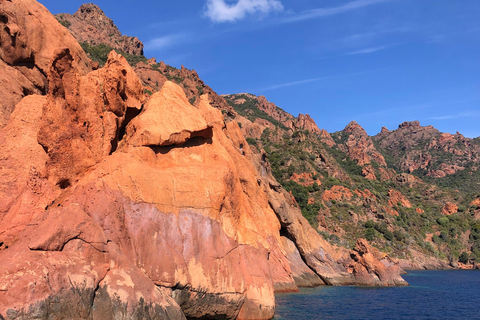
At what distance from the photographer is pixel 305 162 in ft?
343

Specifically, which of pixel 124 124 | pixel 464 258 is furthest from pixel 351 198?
pixel 124 124

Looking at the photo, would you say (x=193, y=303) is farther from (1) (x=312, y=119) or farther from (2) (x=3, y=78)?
(1) (x=312, y=119)

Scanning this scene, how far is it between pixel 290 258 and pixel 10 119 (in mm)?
38075

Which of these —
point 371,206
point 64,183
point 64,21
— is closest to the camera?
point 64,183

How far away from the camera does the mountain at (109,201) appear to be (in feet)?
50.8

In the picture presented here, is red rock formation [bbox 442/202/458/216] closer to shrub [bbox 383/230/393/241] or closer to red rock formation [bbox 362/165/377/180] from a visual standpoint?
red rock formation [bbox 362/165/377/180]

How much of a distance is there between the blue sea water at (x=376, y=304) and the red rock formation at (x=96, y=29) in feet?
336

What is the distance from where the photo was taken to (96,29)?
132 m

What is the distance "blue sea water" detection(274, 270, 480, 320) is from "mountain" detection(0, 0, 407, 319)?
8526 millimetres

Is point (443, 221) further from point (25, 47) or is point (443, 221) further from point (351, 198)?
point (25, 47)

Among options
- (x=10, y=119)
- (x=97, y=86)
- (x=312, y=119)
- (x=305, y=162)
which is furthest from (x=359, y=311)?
(x=312, y=119)

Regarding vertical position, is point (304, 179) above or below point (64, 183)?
above

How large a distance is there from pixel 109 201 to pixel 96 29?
12736 cm

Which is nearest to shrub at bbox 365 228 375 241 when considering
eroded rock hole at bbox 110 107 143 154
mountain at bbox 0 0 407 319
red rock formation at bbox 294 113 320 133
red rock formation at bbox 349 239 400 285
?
red rock formation at bbox 349 239 400 285
